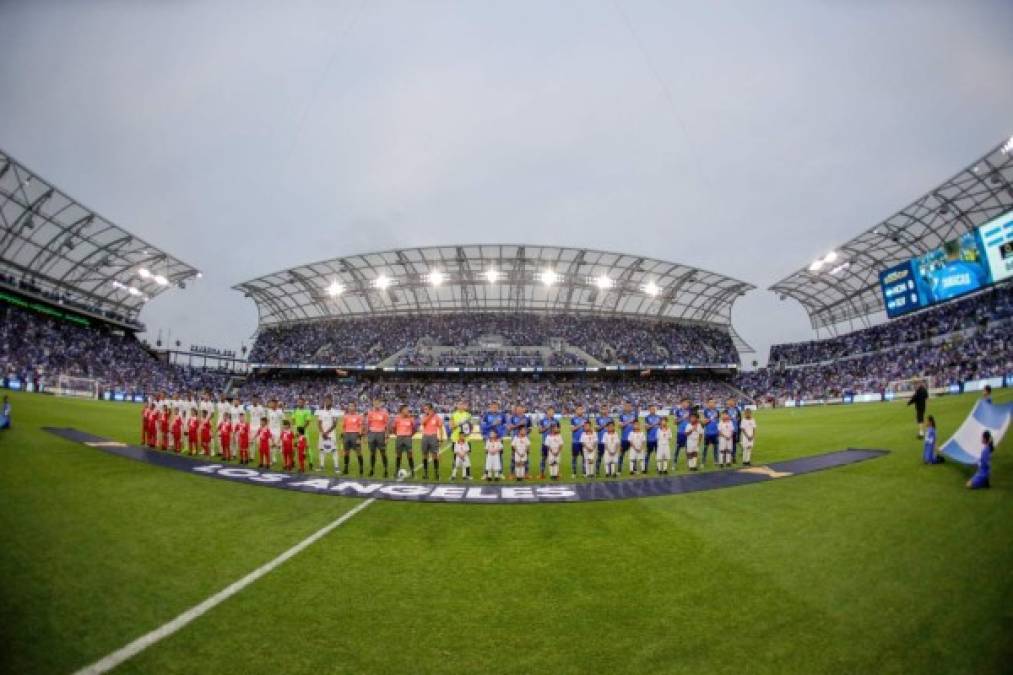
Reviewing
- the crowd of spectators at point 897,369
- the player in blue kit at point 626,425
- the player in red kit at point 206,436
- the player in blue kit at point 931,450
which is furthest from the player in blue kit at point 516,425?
the crowd of spectators at point 897,369

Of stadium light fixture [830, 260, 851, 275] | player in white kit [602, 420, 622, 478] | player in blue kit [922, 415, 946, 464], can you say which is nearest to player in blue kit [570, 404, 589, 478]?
player in white kit [602, 420, 622, 478]

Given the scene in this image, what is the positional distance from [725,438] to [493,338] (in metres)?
34.9

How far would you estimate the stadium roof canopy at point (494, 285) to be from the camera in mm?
36625

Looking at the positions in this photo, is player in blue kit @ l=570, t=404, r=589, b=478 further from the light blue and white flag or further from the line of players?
the light blue and white flag

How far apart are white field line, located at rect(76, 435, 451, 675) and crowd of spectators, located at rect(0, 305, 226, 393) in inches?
1404

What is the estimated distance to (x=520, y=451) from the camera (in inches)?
401

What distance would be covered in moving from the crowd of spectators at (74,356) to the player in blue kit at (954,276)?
5696 centimetres

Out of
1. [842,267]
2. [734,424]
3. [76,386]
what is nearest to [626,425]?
[734,424]

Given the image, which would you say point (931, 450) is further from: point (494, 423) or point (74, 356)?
point (74, 356)

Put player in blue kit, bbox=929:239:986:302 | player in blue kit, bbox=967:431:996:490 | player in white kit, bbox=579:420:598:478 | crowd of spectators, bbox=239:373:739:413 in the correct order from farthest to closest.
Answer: crowd of spectators, bbox=239:373:739:413 → player in blue kit, bbox=929:239:986:302 → player in white kit, bbox=579:420:598:478 → player in blue kit, bbox=967:431:996:490

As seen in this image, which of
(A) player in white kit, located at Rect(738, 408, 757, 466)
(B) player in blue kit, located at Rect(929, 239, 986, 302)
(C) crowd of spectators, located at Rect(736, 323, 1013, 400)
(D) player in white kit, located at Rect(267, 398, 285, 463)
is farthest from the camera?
(C) crowd of spectators, located at Rect(736, 323, 1013, 400)

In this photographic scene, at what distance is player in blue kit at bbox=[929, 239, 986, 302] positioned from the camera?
23203mm

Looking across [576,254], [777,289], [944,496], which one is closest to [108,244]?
[576,254]

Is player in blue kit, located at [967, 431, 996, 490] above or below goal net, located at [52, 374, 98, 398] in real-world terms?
below
